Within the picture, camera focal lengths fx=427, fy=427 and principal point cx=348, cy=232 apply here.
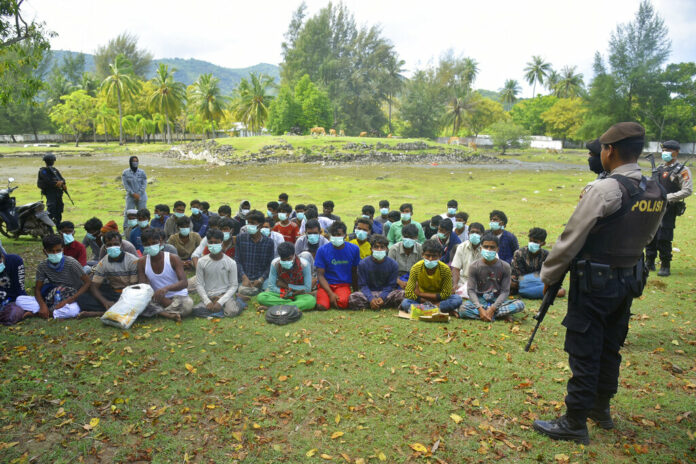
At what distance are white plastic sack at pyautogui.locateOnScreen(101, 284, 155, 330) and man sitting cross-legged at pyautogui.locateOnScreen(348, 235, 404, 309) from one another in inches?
136

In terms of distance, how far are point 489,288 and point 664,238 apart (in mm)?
4702

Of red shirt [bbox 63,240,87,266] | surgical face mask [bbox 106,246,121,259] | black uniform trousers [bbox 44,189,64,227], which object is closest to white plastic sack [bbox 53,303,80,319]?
surgical face mask [bbox 106,246,121,259]

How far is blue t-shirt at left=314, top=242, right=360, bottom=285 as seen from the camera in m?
8.11

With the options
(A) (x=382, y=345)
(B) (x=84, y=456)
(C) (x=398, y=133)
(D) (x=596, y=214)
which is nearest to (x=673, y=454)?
(D) (x=596, y=214)

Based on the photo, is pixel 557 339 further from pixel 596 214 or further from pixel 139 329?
pixel 139 329

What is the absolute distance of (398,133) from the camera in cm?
8125

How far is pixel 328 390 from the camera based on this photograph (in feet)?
16.9

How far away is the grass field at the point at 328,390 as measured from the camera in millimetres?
4164

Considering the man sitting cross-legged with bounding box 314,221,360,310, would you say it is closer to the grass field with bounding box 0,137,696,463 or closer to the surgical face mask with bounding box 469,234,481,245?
the grass field with bounding box 0,137,696,463

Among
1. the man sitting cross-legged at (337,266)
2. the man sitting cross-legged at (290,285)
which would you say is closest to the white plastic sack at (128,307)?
the man sitting cross-legged at (290,285)

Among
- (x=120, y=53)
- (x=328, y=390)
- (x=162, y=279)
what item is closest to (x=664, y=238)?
(x=328, y=390)

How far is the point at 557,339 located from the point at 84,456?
6.21 m

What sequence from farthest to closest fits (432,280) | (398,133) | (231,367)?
(398,133) → (432,280) → (231,367)

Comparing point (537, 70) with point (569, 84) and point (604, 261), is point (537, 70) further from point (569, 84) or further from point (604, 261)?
point (604, 261)
